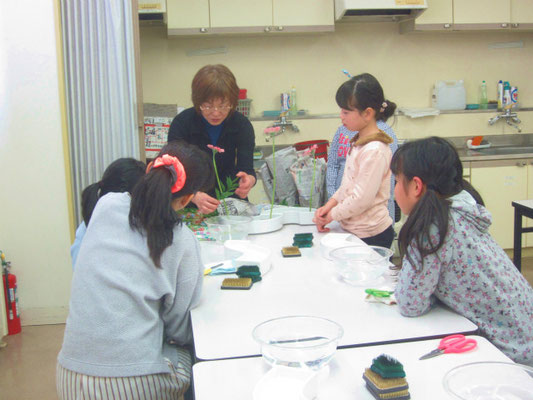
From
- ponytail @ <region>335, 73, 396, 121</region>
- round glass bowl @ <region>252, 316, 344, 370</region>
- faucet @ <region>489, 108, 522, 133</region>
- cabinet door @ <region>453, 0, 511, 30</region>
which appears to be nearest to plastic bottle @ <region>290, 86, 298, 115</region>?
cabinet door @ <region>453, 0, 511, 30</region>

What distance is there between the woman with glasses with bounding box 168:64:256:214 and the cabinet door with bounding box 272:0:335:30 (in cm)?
179

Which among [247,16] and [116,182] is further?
[247,16]

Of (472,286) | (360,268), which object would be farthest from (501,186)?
(472,286)

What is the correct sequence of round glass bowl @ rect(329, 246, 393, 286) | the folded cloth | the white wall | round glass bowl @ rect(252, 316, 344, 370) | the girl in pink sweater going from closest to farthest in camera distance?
round glass bowl @ rect(252, 316, 344, 370) → round glass bowl @ rect(329, 246, 393, 286) → the folded cloth → the girl in pink sweater → the white wall

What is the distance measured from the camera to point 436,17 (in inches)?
163

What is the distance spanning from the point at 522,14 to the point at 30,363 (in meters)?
4.20

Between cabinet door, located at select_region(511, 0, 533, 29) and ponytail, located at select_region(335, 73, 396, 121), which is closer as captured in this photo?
ponytail, located at select_region(335, 73, 396, 121)

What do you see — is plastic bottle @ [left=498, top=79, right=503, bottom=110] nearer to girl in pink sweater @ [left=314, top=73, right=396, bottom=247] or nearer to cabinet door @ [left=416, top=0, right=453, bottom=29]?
cabinet door @ [left=416, top=0, right=453, bottom=29]

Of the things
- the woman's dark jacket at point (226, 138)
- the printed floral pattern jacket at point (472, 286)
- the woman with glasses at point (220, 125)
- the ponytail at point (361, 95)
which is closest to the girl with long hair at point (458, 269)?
the printed floral pattern jacket at point (472, 286)

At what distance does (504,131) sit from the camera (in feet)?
15.0

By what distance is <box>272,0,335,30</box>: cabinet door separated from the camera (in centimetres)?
401

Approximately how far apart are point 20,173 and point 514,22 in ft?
12.3

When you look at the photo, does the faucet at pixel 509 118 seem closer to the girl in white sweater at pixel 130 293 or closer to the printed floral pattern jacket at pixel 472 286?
the printed floral pattern jacket at pixel 472 286

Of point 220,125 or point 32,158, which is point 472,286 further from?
point 32,158
